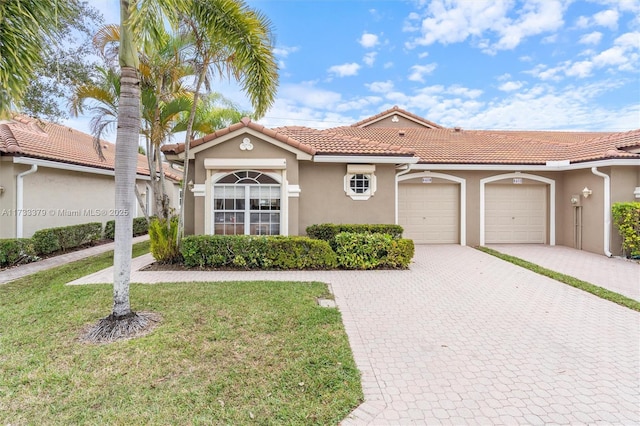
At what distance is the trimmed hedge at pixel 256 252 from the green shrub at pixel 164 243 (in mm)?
687

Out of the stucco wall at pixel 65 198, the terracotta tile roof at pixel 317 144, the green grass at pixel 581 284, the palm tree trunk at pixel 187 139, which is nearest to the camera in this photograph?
the green grass at pixel 581 284

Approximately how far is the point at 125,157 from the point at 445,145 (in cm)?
1475

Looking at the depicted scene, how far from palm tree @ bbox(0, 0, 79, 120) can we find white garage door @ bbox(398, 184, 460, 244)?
12.6 m

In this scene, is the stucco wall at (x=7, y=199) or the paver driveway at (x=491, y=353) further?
the stucco wall at (x=7, y=199)

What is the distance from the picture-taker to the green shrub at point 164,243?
9.67m

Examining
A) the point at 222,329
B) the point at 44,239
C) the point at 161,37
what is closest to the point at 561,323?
the point at 222,329

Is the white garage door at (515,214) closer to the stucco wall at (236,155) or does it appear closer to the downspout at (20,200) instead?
the stucco wall at (236,155)

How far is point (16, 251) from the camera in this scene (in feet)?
33.4

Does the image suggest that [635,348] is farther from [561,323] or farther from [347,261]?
[347,261]

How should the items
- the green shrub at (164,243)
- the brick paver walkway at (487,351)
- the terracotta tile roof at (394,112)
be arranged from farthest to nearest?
the terracotta tile roof at (394,112), the green shrub at (164,243), the brick paver walkway at (487,351)

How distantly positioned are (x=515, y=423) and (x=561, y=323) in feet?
11.5

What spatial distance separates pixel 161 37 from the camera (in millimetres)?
5258

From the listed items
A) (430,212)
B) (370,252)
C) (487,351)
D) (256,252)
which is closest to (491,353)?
(487,351)

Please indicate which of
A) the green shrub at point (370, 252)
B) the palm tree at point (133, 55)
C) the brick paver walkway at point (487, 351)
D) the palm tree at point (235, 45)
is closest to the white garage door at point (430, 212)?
the green shrub at point (370, 252)
